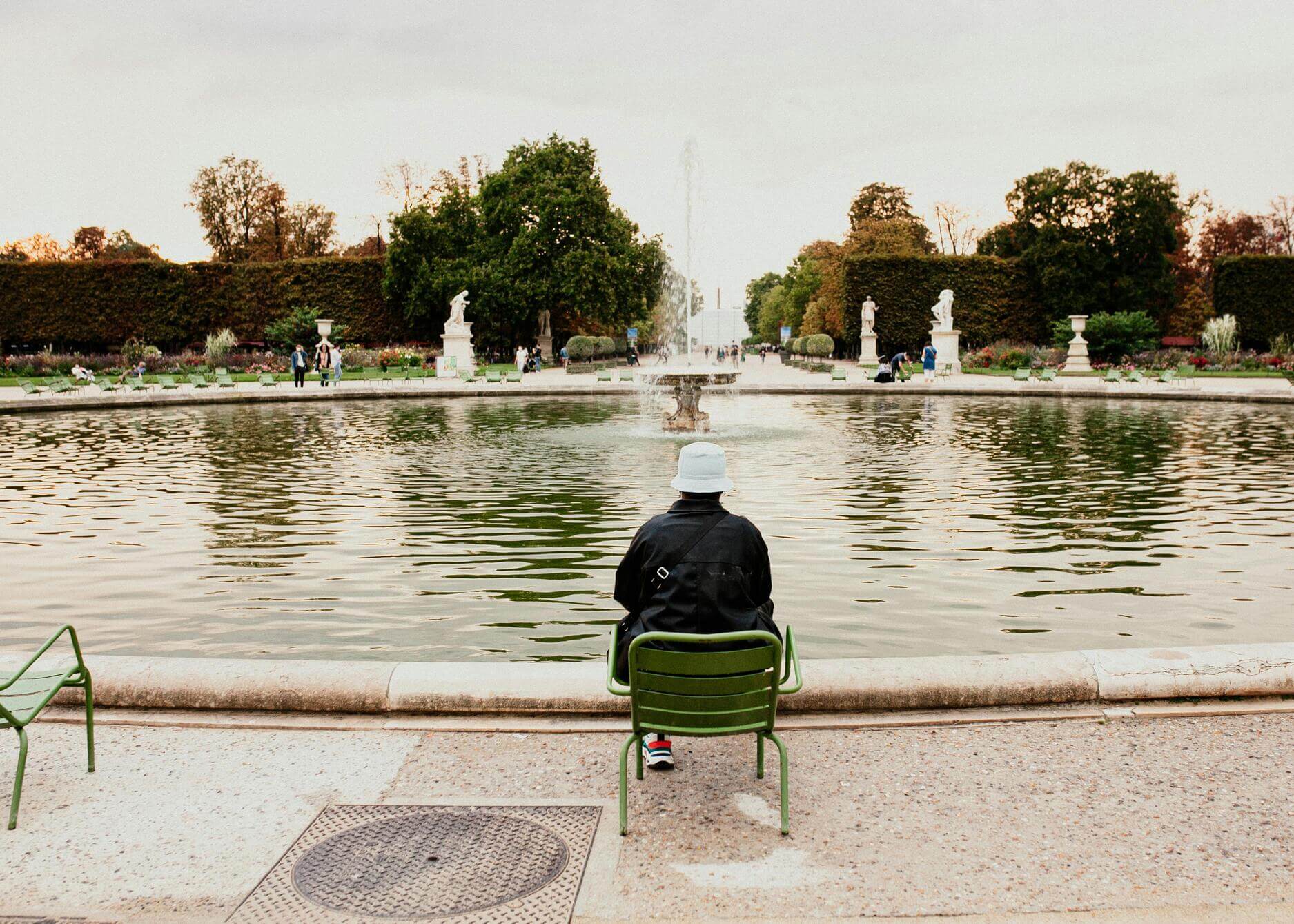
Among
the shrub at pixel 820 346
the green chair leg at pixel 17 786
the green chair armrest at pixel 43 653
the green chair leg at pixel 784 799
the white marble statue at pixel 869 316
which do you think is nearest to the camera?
the green chair leg at pixel 784 799

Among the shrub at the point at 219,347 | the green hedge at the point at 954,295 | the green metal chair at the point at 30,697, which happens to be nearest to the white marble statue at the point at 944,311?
the green hedge at the point at 954,295

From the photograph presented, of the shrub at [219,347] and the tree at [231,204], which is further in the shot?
the tree at [231,204]

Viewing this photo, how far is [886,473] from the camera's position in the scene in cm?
1449

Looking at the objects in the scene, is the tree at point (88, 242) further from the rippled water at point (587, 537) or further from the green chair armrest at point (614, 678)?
the green chair armrest at point (614, 678)

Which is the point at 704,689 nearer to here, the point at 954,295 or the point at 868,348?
the point at 868,348

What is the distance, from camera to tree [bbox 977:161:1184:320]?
53562mm

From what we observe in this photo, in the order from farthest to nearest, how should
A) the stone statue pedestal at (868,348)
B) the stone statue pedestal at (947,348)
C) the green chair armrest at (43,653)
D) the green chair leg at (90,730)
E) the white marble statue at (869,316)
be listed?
the stone statue pedestal at (868,348) → the white marble statue at (869,316) → the stone statue pedestal at (947,348) → the green chair leg at (90,730) → the green chair armrest at (43,653)

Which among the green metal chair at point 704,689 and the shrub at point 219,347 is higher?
the shrub at point 219,347

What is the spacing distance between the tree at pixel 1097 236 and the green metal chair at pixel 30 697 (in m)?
54.8

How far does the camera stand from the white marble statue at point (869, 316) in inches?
2080

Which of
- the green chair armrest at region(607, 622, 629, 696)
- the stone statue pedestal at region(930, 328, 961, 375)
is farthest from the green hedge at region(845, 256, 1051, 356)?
the green chair armrest at region(607, 622, 629, 696)

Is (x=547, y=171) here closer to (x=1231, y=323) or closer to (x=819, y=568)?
(x=1231, y=323)

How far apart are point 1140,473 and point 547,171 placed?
144 ft

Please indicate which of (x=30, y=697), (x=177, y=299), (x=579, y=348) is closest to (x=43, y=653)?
(x=30, y=697)
